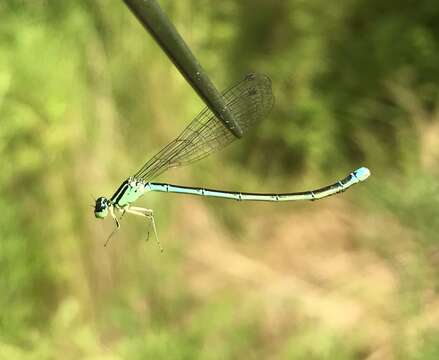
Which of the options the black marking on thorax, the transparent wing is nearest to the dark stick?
the transparent wing

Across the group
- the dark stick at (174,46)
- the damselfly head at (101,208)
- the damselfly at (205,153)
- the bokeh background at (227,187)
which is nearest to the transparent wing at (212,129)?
the damselfly at (205,153)

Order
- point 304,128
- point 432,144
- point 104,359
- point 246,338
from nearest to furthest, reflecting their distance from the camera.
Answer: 1. point 104,359
2. point 246,338
3. point 432,144
4. point 304,128

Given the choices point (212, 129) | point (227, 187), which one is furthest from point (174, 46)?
point (227, 187)

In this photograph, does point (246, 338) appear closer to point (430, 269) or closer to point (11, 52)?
point (430, 269)

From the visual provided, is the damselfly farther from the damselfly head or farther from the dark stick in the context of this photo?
the dark stick

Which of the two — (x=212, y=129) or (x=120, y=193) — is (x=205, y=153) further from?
(x=120, y=193)

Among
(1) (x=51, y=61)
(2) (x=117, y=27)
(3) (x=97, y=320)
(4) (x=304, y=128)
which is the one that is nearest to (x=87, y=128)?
(1) (x=51, y=61)
